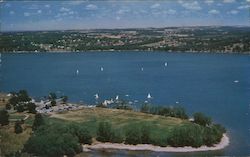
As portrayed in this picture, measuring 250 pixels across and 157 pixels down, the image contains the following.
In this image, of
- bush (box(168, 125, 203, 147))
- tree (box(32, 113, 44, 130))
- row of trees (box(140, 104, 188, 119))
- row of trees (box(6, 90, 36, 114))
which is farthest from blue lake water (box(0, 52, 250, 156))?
row of trees (box(6, 90, 36, 114))

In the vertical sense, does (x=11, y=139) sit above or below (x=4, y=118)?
below

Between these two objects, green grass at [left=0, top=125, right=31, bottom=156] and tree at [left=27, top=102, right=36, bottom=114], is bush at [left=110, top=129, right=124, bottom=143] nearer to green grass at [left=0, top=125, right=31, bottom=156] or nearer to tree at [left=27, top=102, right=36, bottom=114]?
green grass at [left=0, top=125, right=31, bottom=156]

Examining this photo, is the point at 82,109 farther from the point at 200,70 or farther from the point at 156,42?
the point at 156,42

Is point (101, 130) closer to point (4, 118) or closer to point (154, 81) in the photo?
point (4, 118)

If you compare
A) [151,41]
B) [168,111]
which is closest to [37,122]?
[168,111]

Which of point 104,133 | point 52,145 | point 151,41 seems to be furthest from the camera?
point 151,41

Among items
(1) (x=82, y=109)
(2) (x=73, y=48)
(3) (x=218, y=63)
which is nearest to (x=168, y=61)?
(3) (x=218, y=63)

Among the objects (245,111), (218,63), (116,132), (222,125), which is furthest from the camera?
(218,63)
